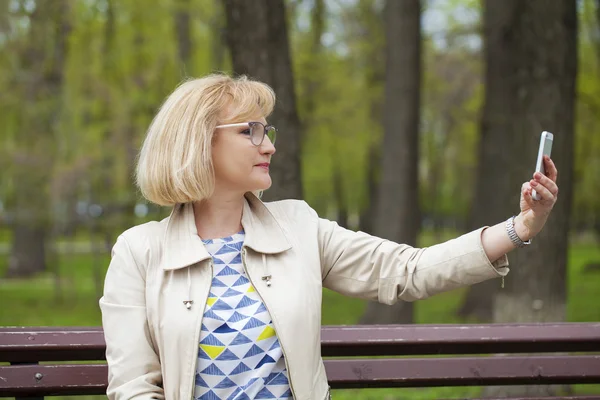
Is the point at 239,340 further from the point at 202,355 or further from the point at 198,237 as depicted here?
the point at 198,237

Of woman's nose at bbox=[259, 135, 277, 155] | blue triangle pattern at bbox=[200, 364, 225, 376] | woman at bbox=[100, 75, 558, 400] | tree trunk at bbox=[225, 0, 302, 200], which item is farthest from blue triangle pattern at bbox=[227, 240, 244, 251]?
tree trunk at bbox=[225, 0, 302, 200]

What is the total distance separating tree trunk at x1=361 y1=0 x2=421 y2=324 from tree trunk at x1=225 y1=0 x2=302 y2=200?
4048 millimetres

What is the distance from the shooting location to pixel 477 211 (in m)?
13.3

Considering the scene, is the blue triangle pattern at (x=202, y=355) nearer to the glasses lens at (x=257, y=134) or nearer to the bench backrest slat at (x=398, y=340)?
the glasses lens at (x=257, y=134)

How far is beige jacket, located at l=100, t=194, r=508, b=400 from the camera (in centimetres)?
310

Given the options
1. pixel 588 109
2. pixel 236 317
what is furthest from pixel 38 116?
pixel 236 317

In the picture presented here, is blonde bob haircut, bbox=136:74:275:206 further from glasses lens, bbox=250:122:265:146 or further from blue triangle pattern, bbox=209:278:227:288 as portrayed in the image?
blue triangle pattern, bbox=209:278:227:288

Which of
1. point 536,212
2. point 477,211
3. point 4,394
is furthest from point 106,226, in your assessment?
point 536,212

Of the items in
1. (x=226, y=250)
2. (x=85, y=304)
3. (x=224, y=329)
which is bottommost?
(x=85, y=304)

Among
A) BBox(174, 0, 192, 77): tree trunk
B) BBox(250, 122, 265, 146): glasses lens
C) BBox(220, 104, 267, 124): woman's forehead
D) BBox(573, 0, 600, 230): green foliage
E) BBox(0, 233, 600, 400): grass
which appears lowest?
BBox(0, 233, 600, 400): grass

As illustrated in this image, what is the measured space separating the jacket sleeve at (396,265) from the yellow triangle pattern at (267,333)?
1.38 feet

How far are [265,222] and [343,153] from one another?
781 inches

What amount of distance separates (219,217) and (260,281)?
0.34 meters

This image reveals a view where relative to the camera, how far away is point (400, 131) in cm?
1091
